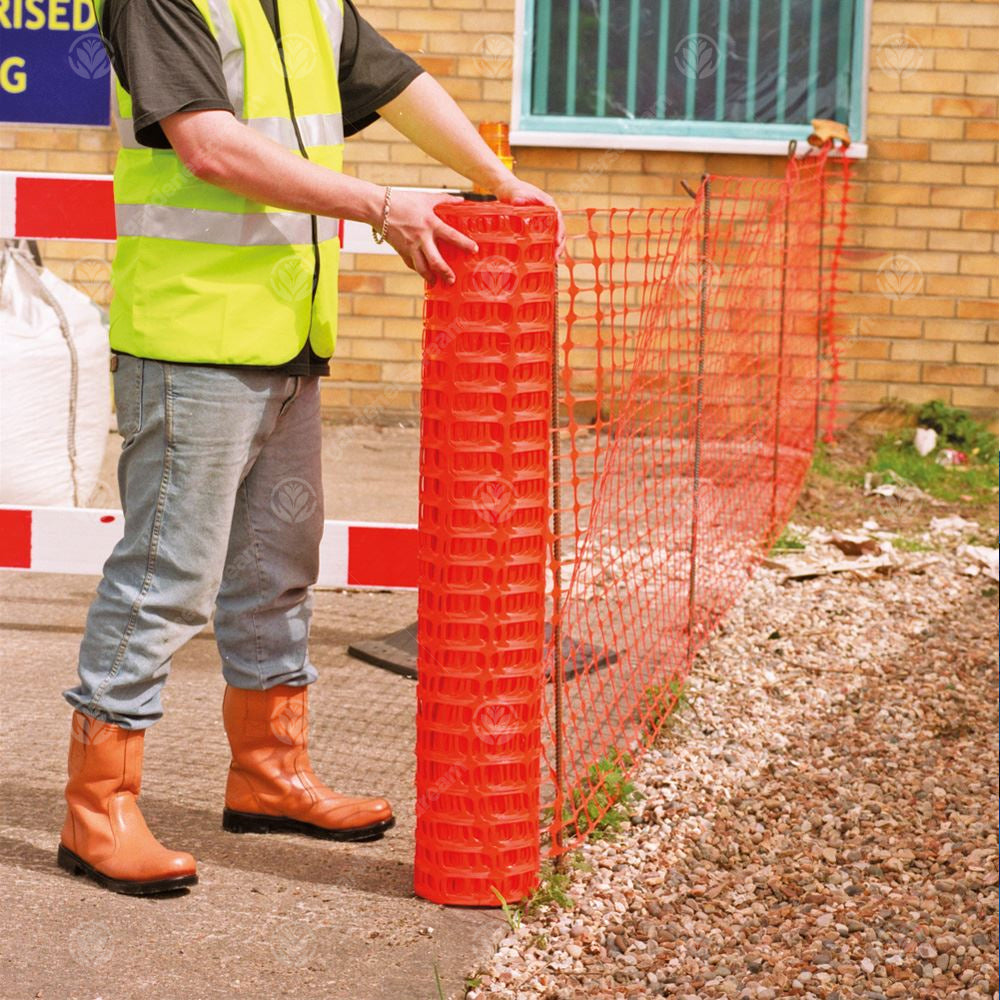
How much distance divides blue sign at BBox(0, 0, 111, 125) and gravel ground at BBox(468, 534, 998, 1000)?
2.41 metres

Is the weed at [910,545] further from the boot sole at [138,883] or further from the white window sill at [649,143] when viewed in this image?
the boot sole at [138,883]

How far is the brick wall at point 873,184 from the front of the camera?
8.12 meters

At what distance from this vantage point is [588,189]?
27.1ft

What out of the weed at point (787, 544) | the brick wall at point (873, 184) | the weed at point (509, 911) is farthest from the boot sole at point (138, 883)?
the brick wall at point (873, 184)

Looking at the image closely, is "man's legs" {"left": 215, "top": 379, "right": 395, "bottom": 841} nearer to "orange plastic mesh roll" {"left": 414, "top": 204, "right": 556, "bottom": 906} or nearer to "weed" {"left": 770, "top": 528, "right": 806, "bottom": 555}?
"orange plastic mesh roll" {"left": 414, "top": 204, "right": 556, "bottom": 906}

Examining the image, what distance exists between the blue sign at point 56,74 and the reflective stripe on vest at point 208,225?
1811mm

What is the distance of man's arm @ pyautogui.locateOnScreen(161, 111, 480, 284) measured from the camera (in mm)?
2762

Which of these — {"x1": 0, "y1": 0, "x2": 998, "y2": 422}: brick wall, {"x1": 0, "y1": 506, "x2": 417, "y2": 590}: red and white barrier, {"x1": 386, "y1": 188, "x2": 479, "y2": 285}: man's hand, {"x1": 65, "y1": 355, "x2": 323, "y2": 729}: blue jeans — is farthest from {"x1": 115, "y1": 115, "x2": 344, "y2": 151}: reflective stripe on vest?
{"x1": 0, "y1": 0, "x2": 998, "y2": 422}: brick wall

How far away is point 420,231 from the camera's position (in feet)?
9.32

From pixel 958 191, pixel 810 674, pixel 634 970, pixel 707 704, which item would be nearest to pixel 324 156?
pixel 634 970

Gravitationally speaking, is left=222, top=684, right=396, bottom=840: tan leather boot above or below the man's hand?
below

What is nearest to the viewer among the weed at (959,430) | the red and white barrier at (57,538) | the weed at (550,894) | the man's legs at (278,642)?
the weed at (550,894)

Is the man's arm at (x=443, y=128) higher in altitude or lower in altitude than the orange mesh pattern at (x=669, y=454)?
higher

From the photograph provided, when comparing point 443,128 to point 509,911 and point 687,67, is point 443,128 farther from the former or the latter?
point 687,67
